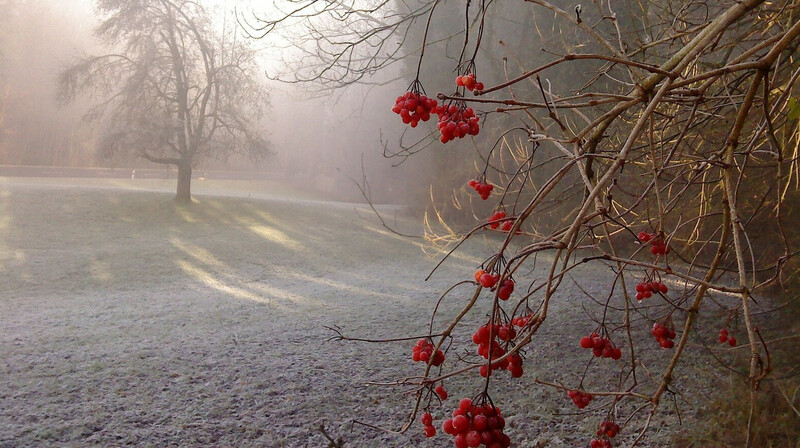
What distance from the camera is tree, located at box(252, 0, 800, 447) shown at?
3.13 feet

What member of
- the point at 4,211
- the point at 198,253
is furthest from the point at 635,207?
the point at 4,211

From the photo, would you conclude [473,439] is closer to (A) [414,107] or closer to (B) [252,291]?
(A) [414,107]

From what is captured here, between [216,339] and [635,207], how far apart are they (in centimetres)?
301

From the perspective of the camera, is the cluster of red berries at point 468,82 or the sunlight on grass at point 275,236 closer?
the cluster of red berries at point 468,82

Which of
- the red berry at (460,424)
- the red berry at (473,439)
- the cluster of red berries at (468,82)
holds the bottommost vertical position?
the red berry at (473,439)

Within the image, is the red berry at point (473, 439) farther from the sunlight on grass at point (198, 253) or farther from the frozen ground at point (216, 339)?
the sunlight on grass at point (198, 253)

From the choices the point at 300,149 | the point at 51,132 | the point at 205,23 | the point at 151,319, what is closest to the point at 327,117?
the point at 300,149

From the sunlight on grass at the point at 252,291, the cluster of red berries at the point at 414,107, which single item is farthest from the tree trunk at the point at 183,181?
the cluster of red berries at the point at 414,107

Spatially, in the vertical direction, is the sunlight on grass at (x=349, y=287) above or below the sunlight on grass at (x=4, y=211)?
below

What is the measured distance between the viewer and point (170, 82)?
388 inches

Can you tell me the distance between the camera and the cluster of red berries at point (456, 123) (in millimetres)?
1092

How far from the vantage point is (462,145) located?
10.4 metres

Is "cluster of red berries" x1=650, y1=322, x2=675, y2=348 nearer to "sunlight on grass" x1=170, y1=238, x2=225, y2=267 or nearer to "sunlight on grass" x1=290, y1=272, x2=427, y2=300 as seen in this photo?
"sunlight on grass" x1=290, y1=272, x2=427, y2=300

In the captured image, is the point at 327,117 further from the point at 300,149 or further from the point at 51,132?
the point at 51,132
